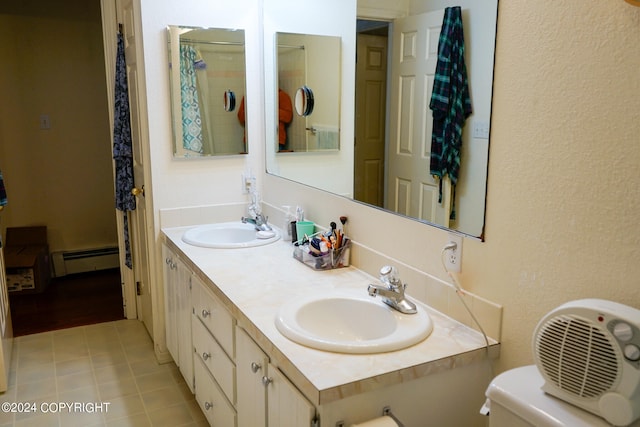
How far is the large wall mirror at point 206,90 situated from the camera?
2.71m

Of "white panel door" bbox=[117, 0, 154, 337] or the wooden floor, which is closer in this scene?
"white panel door" bbox=[117, 0, 154, 337]

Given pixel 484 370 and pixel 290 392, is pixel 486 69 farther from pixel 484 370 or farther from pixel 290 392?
pixel 290 392

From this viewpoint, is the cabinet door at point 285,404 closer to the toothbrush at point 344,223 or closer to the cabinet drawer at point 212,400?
the cabinet drawer at point 212,400

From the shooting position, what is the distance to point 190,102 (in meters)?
2.77

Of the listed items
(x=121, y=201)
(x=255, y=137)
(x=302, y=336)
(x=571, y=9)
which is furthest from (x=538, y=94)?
(x=121, y=201)

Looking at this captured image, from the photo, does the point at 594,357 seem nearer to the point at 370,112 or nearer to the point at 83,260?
the point at 370,112

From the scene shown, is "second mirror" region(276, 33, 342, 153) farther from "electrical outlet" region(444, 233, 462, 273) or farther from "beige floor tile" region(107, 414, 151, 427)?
"beige floor tile" region(107, 414, 151, 427)

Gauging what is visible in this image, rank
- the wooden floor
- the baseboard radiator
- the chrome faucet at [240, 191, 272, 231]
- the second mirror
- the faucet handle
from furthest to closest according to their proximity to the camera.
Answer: the baseboard radiator → the wooden floor → the chrome faucet at [240, 191, 272, 231] → the second mirror → the faucet handle

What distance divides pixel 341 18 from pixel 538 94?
1205 millimetres

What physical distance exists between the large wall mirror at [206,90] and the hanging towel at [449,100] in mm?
1448

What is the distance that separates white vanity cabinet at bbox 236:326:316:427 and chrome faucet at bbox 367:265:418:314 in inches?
15.2

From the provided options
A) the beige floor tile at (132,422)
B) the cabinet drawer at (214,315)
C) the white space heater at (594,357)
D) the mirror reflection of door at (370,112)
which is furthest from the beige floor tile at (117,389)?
the white space heater at (594,357)

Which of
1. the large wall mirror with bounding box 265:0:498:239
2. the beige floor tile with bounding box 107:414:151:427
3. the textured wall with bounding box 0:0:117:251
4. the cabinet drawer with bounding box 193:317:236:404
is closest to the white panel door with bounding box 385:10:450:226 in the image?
the large wall mirror with bounding box 265:0:498:239

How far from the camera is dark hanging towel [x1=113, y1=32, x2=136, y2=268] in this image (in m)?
3.08
